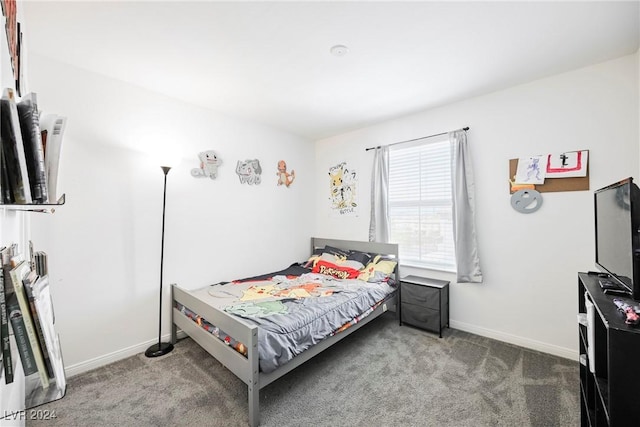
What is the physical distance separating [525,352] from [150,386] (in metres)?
3.24

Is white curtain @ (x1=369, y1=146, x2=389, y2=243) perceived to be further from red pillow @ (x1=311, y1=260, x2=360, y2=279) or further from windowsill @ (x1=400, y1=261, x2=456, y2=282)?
red pillow @ (x1=311, y1=260, x2=360, y2=279)

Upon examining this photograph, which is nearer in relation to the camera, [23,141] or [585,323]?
[23,141]

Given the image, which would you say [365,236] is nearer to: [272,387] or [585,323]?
[272,387]

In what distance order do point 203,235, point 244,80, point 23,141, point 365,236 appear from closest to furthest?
1. point 23,141
2. point 244,80
3. point 203,235
4. point 365,236

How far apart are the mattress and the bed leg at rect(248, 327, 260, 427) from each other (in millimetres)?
41

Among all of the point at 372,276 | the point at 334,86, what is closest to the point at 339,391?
the point at 372,276

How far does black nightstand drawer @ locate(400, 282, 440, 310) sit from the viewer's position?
288 centimetres

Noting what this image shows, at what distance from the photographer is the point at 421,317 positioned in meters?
2.99

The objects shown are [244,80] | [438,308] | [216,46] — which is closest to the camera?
[216,46]

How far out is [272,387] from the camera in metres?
2.11

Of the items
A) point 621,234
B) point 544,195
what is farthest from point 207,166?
point 544,195

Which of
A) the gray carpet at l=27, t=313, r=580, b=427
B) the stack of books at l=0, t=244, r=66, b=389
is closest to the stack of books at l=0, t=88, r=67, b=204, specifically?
the stack of books at l=0, t=244, r=66, b=389

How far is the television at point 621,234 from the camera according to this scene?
1133 millimetres

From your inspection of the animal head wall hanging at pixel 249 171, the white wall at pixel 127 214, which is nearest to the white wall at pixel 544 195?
the animal head wall hanging at pixel 249 171
